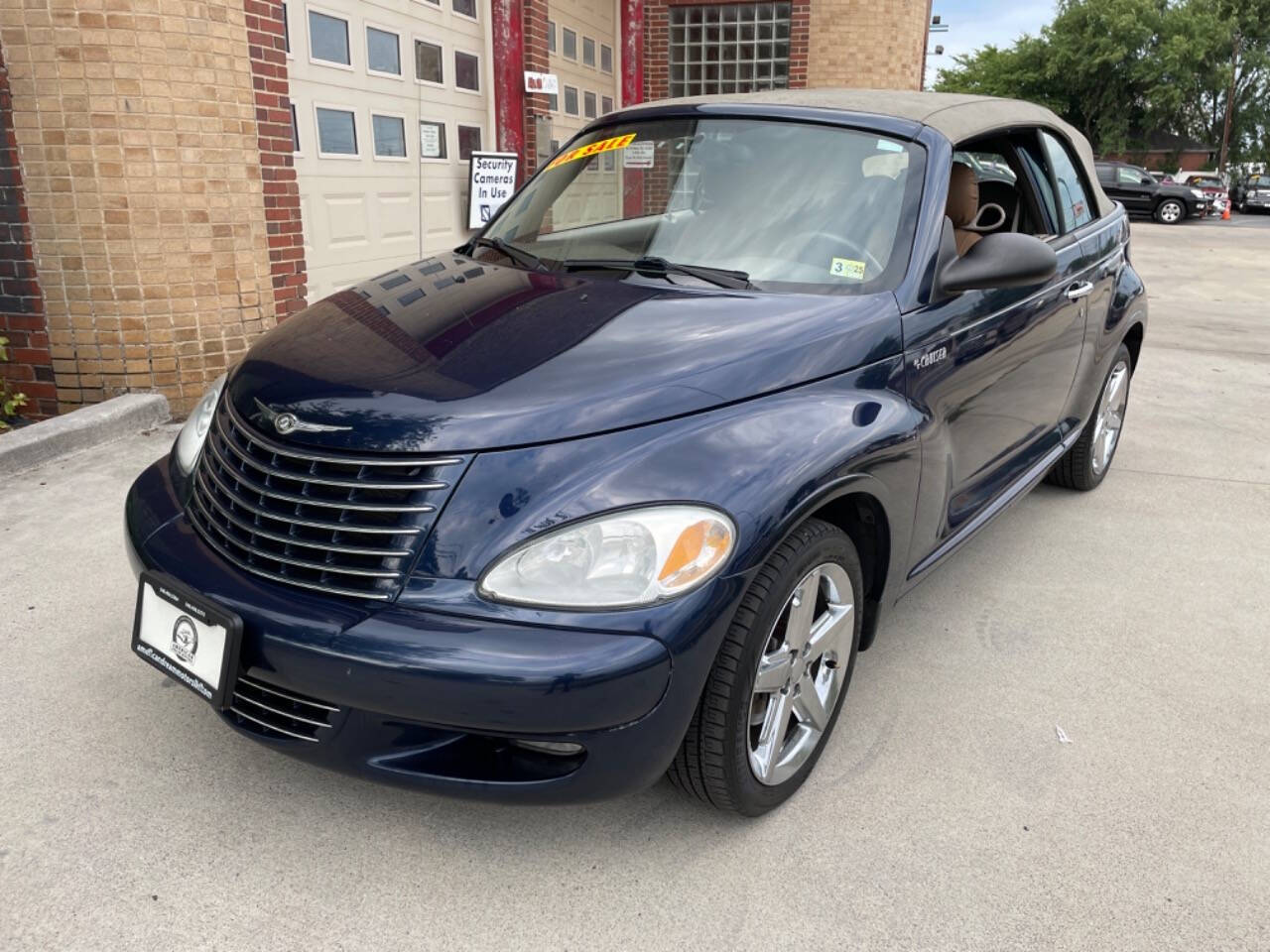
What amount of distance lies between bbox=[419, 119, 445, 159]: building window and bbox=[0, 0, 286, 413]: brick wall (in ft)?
8.00

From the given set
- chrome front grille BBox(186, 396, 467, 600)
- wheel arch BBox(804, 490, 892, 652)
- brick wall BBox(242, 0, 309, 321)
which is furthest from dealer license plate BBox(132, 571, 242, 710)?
brick wall BBox(242, 0, 309, 321)

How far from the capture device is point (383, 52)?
7.47 m

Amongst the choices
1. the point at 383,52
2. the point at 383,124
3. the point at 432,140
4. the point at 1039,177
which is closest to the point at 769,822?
the point at 1039,177

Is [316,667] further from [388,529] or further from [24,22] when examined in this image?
[24,22]

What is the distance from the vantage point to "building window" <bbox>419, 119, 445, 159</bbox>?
806 centimetres

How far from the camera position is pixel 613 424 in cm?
213

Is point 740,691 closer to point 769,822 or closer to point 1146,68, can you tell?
point 769,822

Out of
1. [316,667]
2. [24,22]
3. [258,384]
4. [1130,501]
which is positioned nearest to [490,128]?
[24,22]

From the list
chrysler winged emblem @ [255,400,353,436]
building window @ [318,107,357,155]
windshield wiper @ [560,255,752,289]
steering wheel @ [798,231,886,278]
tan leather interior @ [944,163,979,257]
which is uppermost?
building window @ [318,107,357,155]

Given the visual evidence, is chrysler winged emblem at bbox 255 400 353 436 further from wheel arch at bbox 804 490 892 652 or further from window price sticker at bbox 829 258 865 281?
window price sticker at bbox 829 258 865 281

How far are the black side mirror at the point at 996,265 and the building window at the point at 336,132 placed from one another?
528cm

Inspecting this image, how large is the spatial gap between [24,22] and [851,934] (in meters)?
5.39

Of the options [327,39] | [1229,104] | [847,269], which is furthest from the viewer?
[1229,104]

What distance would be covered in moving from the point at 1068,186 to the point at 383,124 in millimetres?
5248
